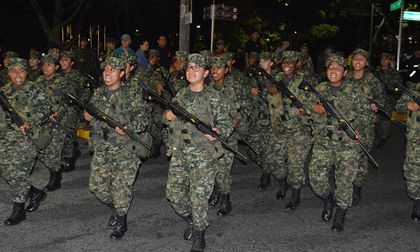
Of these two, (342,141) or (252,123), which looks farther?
(252,123)

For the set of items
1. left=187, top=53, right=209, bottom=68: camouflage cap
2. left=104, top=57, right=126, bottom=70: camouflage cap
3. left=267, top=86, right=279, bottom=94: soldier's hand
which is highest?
left=187, top=53, right=209, bottom=68: camouflage cap

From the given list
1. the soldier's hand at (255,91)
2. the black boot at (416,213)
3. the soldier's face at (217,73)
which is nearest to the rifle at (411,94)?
the black boot at (416,213)

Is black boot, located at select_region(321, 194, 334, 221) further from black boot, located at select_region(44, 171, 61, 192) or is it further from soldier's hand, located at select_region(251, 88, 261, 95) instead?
black boot, located at select_region(44, 171, 61, 192)

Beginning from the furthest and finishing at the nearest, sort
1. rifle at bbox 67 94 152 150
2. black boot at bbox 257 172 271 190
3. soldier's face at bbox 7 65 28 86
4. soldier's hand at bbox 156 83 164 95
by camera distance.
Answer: soldier's hand at bbox 156 83 164 95 → black boot at bbox 257 172 271 190 → soldier's face at bbox 7 65 28 86 → rifle at bbox 67 94 152 150

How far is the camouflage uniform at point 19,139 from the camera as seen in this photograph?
542 cm

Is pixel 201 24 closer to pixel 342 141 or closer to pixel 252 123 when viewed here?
pixel 252 123

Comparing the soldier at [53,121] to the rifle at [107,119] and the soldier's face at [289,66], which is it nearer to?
the rifle at [107,119]

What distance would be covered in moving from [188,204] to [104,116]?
3.90ft

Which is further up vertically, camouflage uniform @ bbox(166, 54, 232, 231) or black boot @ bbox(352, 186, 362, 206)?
camouflage uniform @ bbox(166, 54, 232, 231)

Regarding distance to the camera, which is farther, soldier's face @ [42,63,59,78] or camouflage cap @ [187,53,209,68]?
soldier's face @ [42,63,59,78]

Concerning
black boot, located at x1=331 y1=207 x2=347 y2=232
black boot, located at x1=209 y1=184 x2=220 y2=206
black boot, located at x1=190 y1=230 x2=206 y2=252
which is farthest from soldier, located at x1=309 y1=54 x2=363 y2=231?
black boot, located at x1=190 y1=230 x2=206 y2=252

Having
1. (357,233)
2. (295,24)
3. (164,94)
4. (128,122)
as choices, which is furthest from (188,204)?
(295,24)

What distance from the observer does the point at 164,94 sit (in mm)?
8602

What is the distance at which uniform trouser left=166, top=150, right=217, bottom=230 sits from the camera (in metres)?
4.80
